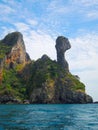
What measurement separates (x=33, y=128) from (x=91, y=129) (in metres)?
8.61

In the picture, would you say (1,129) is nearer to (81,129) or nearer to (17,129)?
(17,129)

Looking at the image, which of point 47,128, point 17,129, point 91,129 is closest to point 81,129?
point 91,129

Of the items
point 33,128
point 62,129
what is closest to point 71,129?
point 62,129

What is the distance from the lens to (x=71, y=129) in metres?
43.7

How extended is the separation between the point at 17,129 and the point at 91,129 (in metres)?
10.9

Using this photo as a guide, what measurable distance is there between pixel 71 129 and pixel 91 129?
116 inches

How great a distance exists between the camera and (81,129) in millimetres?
43906

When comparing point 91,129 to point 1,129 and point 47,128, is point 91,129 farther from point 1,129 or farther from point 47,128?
point 1,129

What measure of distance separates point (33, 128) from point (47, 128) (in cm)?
209

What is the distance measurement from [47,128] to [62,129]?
2438 mm

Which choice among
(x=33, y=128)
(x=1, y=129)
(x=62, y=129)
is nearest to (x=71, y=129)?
(x=62, y=129)

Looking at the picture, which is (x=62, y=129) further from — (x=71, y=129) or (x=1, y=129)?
(x=1, y=129)

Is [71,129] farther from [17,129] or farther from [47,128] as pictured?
[17,129]

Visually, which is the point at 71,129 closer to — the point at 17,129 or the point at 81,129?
the point at 81,129
